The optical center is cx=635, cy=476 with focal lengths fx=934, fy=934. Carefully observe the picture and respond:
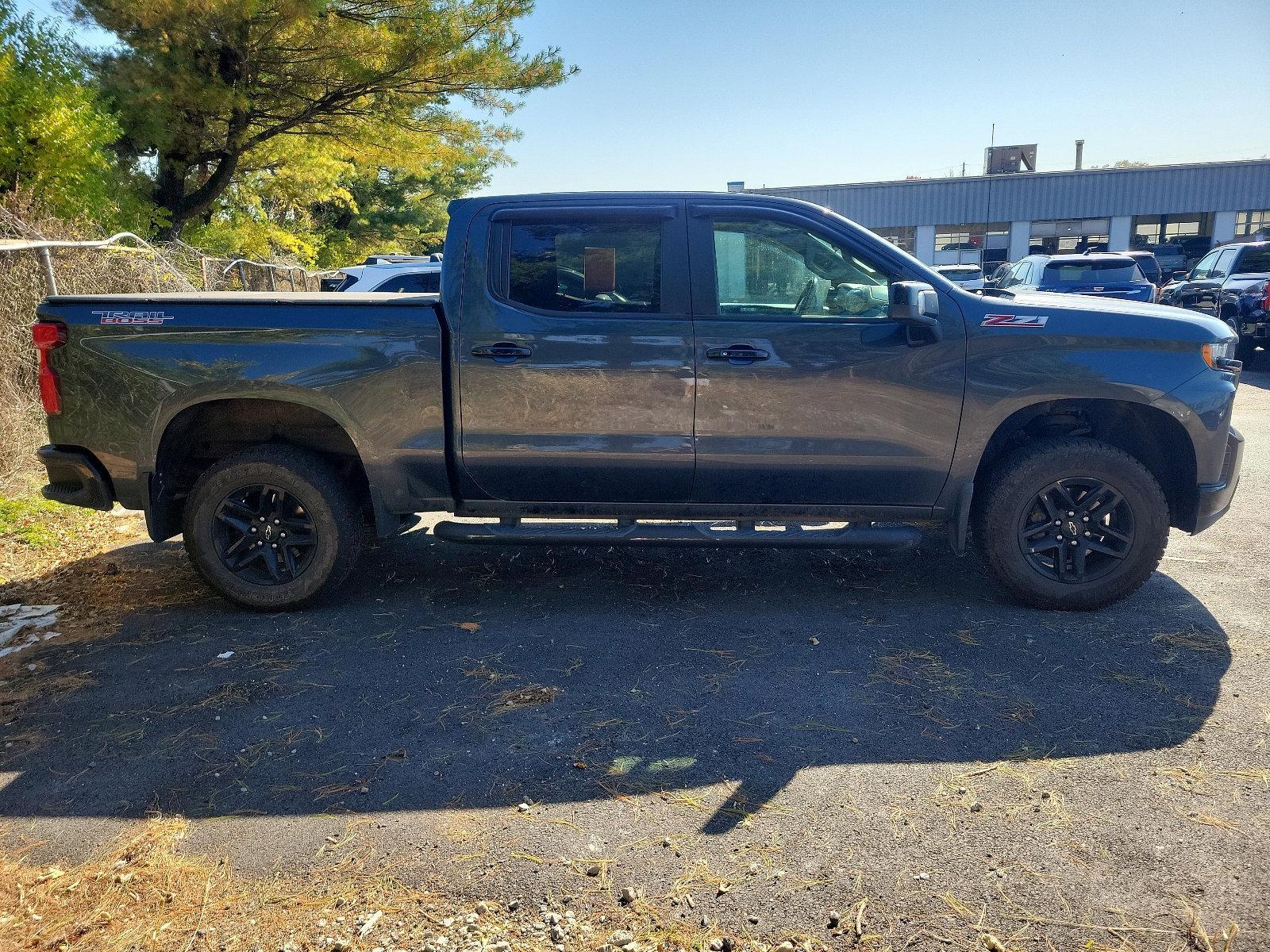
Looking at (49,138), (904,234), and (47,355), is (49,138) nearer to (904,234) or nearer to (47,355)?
(47,355)

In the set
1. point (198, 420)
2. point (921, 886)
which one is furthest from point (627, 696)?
point (198, 420)

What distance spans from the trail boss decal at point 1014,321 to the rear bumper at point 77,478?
14.8 ft

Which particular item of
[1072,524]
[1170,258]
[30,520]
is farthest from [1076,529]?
[1170,258]

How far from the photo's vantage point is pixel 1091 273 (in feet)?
52.3

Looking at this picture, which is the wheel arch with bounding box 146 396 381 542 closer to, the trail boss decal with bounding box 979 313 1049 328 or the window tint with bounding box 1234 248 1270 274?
the trail boss decal with bounding box 979 313 1049 328

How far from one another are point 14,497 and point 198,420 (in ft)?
9.24

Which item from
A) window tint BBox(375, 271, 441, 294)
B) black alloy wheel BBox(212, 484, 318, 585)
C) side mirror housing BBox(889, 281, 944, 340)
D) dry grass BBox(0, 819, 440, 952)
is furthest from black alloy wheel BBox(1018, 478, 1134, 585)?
window tint BBox(375, 271, 441, 294)

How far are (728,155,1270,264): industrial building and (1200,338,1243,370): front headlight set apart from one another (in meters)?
35.4

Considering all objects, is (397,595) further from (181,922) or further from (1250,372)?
(1250,372)

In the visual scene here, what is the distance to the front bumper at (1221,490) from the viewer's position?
463cm

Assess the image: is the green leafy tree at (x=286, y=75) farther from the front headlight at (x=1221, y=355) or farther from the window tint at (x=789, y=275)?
the front headlight at (x=1221, y=355)

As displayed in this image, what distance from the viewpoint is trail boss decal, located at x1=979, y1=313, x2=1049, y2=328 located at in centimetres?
452

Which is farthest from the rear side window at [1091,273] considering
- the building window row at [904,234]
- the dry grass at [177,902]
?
the building window row at [904,234]

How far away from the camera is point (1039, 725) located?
361 cm
